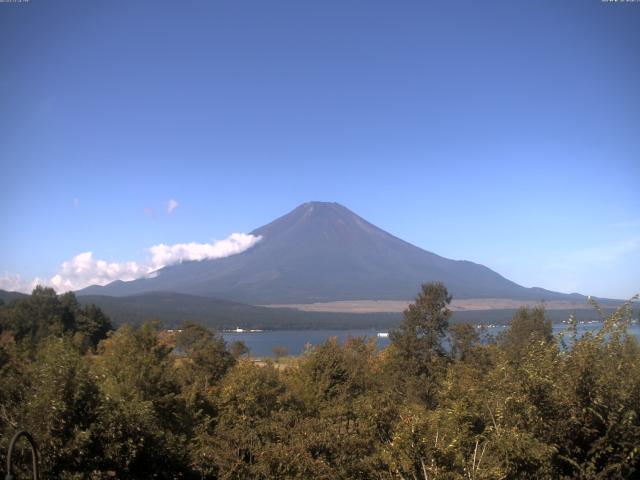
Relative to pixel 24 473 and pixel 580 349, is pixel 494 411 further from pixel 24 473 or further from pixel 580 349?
pixel 24 473

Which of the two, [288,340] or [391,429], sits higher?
[391,429]

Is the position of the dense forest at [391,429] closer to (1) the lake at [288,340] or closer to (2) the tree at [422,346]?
(2) the tree at [422,346]

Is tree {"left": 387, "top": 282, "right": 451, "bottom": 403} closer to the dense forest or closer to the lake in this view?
the dense forest

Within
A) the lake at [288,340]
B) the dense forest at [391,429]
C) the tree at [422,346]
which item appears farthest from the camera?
the lake at [288,340]

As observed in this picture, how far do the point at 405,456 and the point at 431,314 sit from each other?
25959 mm

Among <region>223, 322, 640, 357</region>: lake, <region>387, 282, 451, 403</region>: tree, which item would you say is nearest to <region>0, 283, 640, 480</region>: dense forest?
<region>387, 282, 451, 403</region>: tree

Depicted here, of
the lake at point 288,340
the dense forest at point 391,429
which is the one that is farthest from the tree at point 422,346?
the lake at point 288,340

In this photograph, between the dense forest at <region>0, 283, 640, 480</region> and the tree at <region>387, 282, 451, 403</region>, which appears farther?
the tree at <region>387, 282, 451, 403</region>

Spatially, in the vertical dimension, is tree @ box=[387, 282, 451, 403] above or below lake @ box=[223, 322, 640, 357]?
above

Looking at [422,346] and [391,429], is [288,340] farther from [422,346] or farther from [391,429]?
[391,429]

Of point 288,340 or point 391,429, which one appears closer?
point 391,429

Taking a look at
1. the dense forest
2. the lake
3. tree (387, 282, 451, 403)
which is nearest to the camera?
the dense forest

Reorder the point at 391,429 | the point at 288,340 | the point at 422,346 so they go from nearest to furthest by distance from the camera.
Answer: the point at 391,429 → the point at 422,346 → the point at 288,340

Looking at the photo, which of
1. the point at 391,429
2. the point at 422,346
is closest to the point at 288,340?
the point at 422,346
